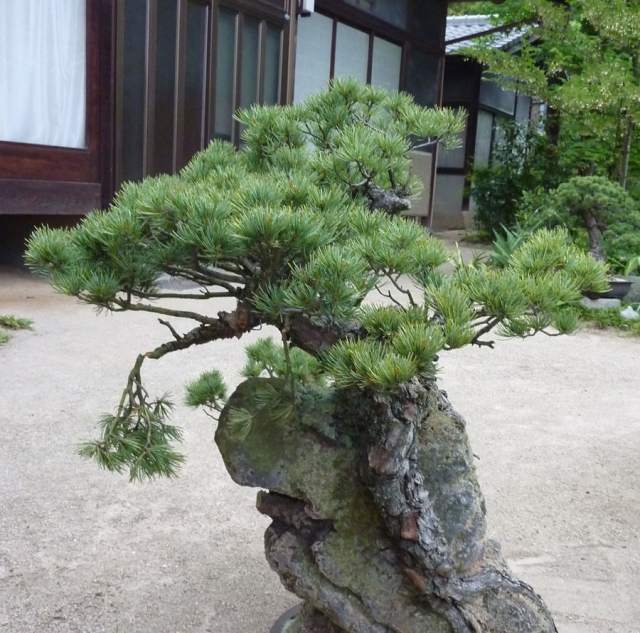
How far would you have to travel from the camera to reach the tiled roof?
587 inches

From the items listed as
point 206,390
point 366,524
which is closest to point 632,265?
point 206,390

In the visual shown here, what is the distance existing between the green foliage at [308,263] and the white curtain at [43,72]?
4.70 m

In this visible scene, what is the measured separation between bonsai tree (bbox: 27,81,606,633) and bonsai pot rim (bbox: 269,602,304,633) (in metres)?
0.10

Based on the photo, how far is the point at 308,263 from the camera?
4.98 ft

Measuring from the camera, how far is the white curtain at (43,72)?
Result: 6.08 metres

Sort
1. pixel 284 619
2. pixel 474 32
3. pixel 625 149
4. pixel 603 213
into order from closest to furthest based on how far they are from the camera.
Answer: pixel 284 619 < pixel 603 213 < pixel 625 149 < pixel 474 32

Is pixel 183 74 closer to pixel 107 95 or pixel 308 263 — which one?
pixel 107 95

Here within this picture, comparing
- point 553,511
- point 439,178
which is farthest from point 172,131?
point 439,178

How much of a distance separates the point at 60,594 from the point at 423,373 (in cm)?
162

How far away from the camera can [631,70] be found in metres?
9.84

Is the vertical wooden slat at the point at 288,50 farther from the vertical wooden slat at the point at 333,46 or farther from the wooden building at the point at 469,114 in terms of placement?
the wooden building at the point at 469,114

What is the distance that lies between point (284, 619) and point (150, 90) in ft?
18.3

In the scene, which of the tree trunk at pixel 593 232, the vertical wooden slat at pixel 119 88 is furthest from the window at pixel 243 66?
the tree trunk at pixel 593 232

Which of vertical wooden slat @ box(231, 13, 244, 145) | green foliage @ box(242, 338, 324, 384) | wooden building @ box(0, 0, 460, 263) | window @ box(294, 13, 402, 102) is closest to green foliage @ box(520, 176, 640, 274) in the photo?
window @ box(294, 13, 402, 102)
